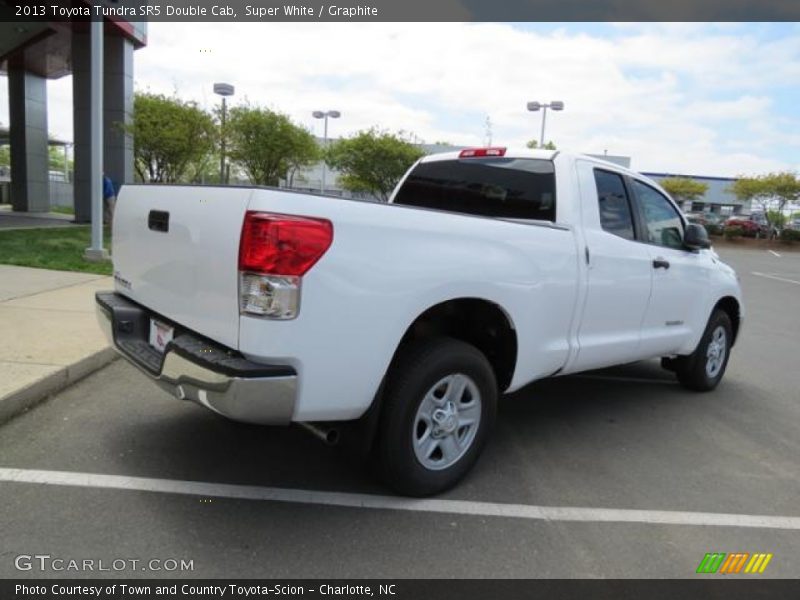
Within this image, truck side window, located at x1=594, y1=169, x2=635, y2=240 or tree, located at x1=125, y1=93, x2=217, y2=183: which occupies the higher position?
tree, located at x1=125, y1=93, x2=217, y2=183

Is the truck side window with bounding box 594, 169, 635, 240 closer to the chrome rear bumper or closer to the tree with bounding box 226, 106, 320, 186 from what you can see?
the chrome rear bumper

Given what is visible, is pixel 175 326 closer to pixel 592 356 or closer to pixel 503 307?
pixel 503 307

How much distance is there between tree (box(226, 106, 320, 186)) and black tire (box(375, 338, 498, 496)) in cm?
1917

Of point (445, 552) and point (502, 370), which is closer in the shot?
point (445, 552)

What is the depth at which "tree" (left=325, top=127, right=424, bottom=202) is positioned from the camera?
3059 centimetres

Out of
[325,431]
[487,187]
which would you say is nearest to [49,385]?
[325,431]

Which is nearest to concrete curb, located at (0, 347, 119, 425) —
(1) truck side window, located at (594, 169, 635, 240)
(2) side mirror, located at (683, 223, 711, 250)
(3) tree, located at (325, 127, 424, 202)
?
(1) truck side window, located at (594, 169, 635, 240)

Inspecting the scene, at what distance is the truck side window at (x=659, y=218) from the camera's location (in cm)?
490

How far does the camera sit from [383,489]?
3.47 m

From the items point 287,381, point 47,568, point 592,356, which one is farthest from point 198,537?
point 592,356

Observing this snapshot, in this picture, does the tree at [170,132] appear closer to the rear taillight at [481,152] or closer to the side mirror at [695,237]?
the rear taillight at [481,152]

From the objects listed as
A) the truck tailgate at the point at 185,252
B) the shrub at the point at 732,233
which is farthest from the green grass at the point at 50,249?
the shrub at the point at 732,233
